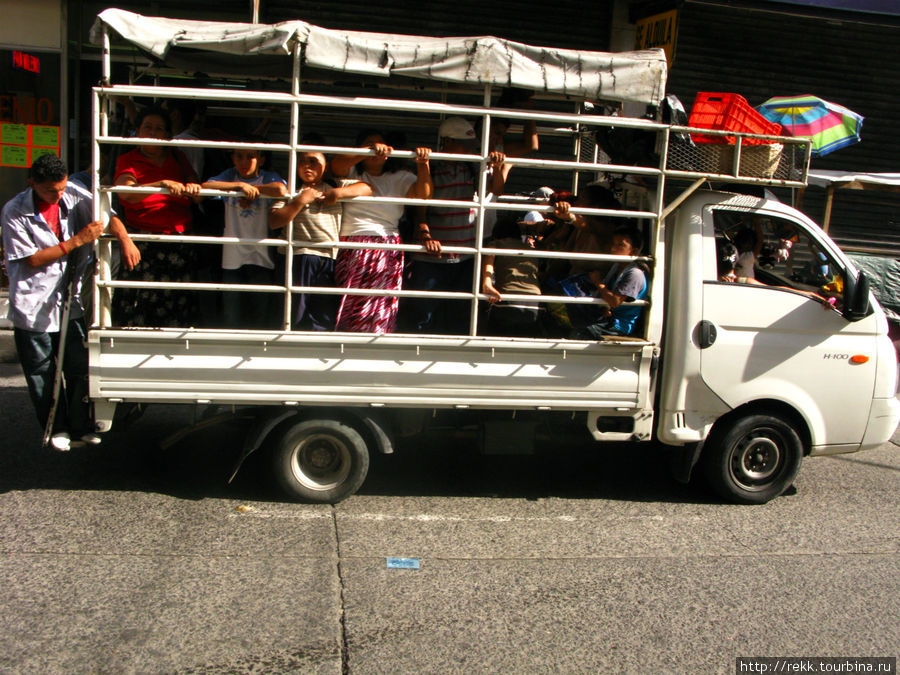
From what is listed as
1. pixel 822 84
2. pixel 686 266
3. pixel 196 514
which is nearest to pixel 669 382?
pixel 686 266

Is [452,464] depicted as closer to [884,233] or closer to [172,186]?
[172,186]

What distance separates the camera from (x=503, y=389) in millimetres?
4906

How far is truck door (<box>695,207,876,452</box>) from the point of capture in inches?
203

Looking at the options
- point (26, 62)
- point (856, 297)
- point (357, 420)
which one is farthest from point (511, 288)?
point (26, 62)

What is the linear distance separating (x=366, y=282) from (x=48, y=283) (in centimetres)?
183

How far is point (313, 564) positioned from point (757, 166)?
11.0ft

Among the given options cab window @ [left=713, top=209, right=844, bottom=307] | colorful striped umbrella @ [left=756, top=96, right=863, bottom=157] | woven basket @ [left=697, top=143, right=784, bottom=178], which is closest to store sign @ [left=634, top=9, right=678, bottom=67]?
colorful striped umbrella @ [left=756, top=96, right=863, bottom=157]

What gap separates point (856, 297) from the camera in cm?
513

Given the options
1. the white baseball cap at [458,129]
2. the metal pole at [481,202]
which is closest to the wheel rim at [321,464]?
the metal pole at [481,202]

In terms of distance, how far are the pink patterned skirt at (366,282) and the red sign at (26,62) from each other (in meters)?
7.60

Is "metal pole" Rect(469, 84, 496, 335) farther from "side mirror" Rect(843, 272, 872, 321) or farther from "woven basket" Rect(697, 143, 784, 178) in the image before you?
"side mirror" Rect(843, 272, 872, 321)

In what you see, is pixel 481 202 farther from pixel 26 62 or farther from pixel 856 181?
pixel 26 62

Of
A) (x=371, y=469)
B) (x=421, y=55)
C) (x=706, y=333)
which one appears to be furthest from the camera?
(x=371, y=469)

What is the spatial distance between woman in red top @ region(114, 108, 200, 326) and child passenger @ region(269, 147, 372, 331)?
65 centimetres
